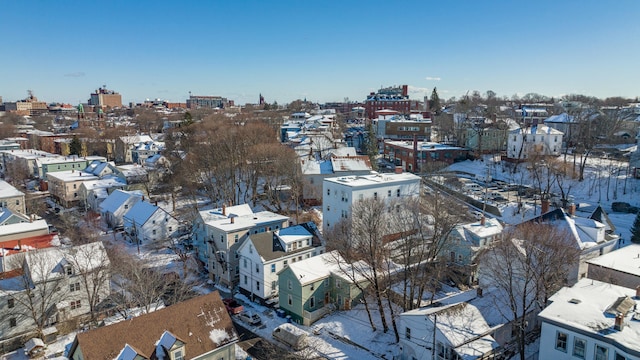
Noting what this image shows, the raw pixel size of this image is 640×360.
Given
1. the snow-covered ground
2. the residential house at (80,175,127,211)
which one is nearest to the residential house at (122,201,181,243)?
the residential house at (80,175,127,211)

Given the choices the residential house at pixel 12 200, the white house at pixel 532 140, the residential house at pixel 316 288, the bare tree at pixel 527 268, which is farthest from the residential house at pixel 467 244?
the residential house at pixel 12 200

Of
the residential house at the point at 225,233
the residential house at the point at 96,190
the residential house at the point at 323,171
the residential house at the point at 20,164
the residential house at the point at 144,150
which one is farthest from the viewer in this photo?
the residential house at the point at 144,150

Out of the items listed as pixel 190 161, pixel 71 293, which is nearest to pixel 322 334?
pixel 71 293

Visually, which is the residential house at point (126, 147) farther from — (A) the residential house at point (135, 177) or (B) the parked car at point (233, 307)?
(B) the parked car at point (233, 307)

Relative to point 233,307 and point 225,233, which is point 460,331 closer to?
point 233,307

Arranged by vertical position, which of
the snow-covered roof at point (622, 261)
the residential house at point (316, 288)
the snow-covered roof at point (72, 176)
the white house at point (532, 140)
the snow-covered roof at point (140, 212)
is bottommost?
the residential house at point (316, 288)
